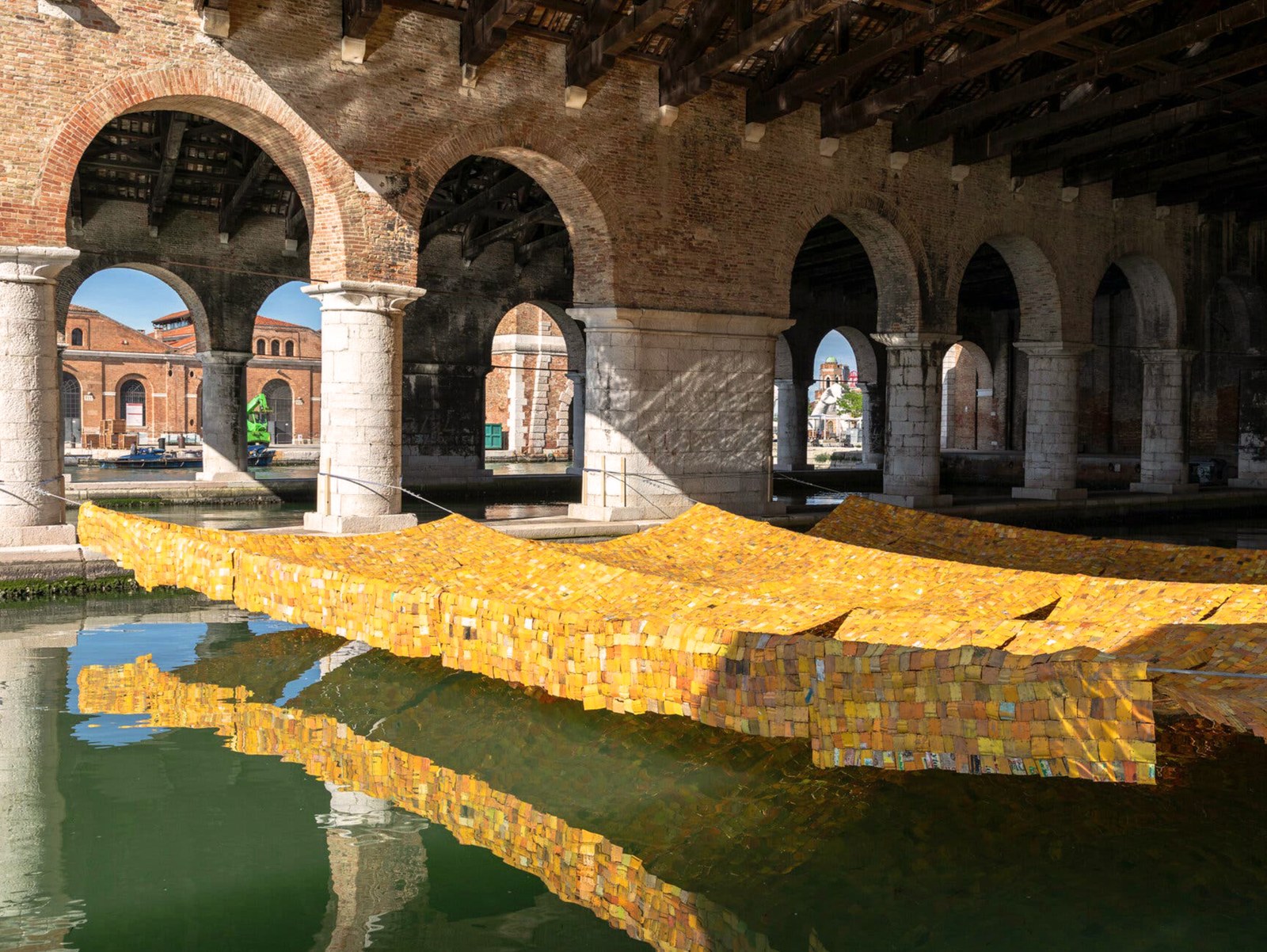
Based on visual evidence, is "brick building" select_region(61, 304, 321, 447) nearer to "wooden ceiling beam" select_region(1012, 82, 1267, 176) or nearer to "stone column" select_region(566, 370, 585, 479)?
"stone column" select_region(566, 370, 585, 479)

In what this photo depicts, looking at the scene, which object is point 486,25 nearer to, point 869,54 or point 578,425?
point 869,54

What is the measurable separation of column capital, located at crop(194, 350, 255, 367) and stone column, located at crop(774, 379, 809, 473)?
13.4 meters

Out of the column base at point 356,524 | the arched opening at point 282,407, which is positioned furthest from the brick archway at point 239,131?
the arched opening at point 282,407

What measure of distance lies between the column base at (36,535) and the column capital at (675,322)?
579 centimetres

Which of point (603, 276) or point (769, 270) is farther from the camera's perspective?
point (769, 270)

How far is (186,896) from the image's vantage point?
392 centimetres

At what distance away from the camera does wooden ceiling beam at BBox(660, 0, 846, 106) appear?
10211 mm

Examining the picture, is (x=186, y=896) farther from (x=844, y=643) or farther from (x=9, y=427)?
(x=9, y=427)

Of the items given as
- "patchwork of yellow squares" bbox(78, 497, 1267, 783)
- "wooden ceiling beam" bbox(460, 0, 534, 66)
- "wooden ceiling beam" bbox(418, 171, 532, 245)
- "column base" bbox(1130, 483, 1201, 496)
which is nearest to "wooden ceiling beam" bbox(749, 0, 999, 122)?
"wooden ceiling beam" bbox(460, 0, 534, 66)

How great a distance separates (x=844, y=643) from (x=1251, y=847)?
178 centimetres

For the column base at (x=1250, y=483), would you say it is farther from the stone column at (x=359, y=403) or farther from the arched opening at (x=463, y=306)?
the stone column at (x=359, y=403)

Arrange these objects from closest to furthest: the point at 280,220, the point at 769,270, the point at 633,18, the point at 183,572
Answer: the point at 183,572 < the point at 633,18 < the point at 769,270 < the point at 280,220

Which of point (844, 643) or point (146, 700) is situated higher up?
point (844, 643)

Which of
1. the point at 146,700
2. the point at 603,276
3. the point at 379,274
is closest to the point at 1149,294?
the point at 603,276
